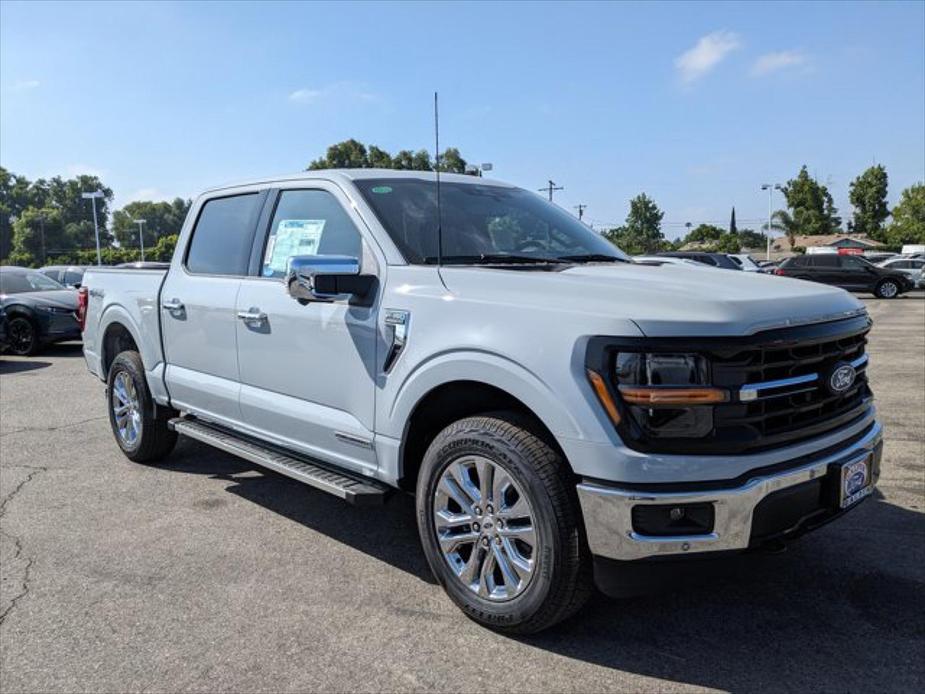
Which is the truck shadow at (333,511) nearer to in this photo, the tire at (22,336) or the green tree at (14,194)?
the tire at (22,336)

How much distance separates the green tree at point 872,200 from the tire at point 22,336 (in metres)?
80.2

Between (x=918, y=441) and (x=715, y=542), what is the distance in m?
4.32

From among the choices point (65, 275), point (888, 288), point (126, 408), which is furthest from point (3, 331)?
point (888, 288)

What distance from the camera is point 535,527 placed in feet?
9.21

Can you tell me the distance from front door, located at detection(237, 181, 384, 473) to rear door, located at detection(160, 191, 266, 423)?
0.57ft

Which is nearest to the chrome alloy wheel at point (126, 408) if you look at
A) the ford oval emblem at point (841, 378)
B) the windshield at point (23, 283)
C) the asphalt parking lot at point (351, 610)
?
the asphalt parking lot at point (351, 610)

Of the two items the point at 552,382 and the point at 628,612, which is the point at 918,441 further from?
the point at 552,382

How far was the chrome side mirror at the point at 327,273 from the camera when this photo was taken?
3236 mm

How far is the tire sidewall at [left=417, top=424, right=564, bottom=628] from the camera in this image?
2760 millimetres

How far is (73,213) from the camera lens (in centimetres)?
14425

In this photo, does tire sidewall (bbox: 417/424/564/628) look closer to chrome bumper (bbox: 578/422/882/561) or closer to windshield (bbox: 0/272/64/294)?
chrome bumper (bbox: 578/422/882/561)

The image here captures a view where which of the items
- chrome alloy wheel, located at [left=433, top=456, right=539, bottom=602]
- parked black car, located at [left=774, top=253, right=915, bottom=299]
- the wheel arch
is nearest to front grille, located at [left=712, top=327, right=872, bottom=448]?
the wheel arch

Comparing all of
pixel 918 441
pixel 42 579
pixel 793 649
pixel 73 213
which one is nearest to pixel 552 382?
pixel 793 649

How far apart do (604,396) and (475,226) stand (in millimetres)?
1588
